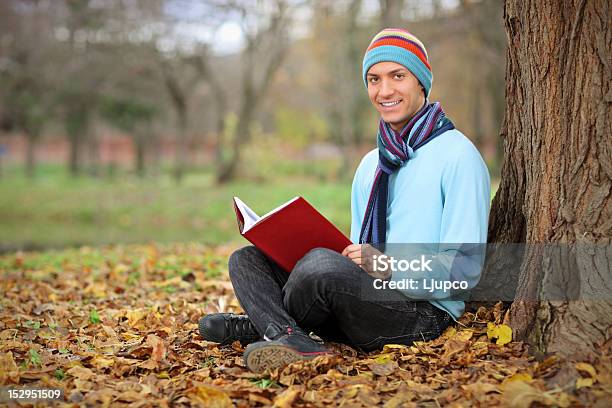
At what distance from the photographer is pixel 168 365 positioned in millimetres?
3180

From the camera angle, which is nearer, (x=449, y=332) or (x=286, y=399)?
(x=286, y=399)

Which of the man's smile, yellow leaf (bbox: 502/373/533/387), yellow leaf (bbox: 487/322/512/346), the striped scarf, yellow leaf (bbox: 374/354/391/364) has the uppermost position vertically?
the man's smile

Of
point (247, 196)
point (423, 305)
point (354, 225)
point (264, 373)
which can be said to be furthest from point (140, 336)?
point (247, 196)

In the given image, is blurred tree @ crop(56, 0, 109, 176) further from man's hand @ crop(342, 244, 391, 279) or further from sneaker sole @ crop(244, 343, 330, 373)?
sneaker sole @ crop(244, 343, 330, 373)

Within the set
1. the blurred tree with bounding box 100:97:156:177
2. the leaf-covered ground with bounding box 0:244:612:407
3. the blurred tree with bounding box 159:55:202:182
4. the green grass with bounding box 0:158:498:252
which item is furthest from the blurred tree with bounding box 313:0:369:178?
the leaf-covered ground with bounding box 0:244:612:407

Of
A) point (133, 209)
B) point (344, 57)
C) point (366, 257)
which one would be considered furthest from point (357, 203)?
point (344, 57)

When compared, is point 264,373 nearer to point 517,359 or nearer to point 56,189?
point 517,359

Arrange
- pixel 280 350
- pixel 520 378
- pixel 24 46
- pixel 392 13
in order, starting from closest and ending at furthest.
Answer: pixel 520 378, pixel 280 350, pixel 392 13, pixel 24 46

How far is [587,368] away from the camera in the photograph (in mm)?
2645

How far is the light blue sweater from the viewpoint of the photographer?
9.75 feet

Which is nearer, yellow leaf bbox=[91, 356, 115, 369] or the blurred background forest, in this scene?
yellow leaf bbox=[91, 356, 115, 369]

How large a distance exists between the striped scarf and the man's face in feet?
0.17

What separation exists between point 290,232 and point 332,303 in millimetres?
377

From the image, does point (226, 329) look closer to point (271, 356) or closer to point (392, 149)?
point (271, 356)
